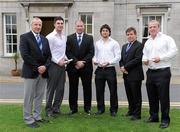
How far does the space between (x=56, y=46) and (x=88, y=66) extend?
2.87 ft

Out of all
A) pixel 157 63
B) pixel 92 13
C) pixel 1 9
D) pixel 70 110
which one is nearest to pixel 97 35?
pixel 92 13

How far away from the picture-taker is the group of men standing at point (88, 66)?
742cm

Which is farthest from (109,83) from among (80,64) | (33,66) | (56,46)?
(33,66)

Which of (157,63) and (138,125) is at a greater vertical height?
(157,63)

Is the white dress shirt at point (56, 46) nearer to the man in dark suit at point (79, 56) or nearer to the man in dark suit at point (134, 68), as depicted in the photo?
the man in dark suit at point (79, 56)

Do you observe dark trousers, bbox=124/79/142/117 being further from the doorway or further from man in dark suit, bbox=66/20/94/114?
the doorway

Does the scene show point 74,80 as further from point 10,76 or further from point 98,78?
point 10,76

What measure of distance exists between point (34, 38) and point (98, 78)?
1940mm

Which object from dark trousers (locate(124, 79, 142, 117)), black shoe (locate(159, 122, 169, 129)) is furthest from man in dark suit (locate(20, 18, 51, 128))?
black shoe (locate(159, 122, 169, 129))

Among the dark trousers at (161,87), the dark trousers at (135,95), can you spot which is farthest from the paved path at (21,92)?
the dark trousers at (161,87)

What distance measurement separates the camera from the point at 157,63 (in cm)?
747

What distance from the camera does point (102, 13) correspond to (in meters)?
18.3

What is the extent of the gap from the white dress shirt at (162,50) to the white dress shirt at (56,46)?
74.5 inches

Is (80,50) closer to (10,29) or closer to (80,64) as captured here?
(80,64)
